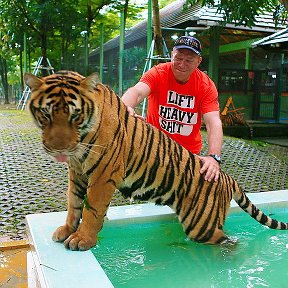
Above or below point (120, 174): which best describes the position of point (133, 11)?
above

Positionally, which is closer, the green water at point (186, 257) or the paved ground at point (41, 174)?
the green water at point (186, 257)

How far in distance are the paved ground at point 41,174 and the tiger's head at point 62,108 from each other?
6.01 ft

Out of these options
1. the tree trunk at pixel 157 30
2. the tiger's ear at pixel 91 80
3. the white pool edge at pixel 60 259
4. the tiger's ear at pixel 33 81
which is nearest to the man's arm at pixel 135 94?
the white pool edge at pixel 60 259

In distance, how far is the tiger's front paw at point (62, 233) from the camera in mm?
2723

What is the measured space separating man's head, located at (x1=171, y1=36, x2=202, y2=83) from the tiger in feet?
2.24

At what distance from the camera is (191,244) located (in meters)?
3.22

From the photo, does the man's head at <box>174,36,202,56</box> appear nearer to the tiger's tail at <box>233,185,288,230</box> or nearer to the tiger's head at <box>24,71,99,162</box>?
the tiger's tail at <box>233,185,288,230</box>

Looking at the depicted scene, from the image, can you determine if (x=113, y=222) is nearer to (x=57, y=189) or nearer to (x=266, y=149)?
(x=57, y=189)

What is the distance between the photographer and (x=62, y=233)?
2.74 m

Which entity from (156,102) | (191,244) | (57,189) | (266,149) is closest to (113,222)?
(191,244)

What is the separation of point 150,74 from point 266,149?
6.47 meters

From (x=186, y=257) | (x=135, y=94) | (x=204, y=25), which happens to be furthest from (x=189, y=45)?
(x=204, y=25)

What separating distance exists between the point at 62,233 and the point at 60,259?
0.32 meters

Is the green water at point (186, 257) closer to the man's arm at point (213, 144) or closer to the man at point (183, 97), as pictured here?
the man's arm at point (213, 144)
